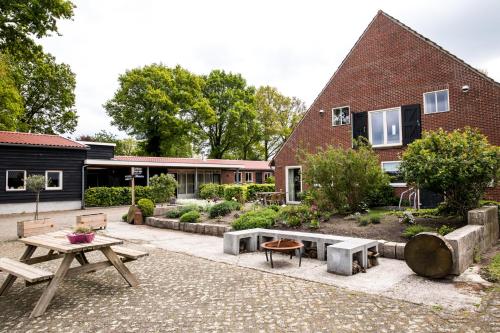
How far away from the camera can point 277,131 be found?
46875 millimetres

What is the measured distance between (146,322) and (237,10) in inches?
358

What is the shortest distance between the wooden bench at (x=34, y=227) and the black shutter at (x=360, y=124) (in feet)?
46.1

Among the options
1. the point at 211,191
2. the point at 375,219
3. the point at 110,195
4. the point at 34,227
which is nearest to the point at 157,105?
the point at 211,191

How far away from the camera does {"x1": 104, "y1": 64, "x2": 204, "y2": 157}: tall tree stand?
37.8m

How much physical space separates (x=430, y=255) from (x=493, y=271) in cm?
126

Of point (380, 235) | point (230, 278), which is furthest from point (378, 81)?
point (230, 278)

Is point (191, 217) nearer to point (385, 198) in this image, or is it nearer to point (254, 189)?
point (385, 198)

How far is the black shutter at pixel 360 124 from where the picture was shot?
1655 cm

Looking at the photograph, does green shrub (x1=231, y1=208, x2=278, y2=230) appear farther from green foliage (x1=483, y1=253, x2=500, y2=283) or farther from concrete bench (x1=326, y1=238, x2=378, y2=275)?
green foliage (x1=483, y1=253, x2=500, y2=283)

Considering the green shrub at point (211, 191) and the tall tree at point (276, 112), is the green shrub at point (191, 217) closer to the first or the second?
the green shrub at point (211, 191)

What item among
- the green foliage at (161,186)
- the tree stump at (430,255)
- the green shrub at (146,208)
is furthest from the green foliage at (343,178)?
the green foliage at (161,186)

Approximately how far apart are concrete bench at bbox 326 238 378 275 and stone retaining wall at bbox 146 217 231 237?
4701mm

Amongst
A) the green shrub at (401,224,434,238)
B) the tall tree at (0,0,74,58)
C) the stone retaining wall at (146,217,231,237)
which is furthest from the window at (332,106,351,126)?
the tall tree at (0,0,74,58)

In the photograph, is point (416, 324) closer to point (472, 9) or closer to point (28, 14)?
point (472, 9)
